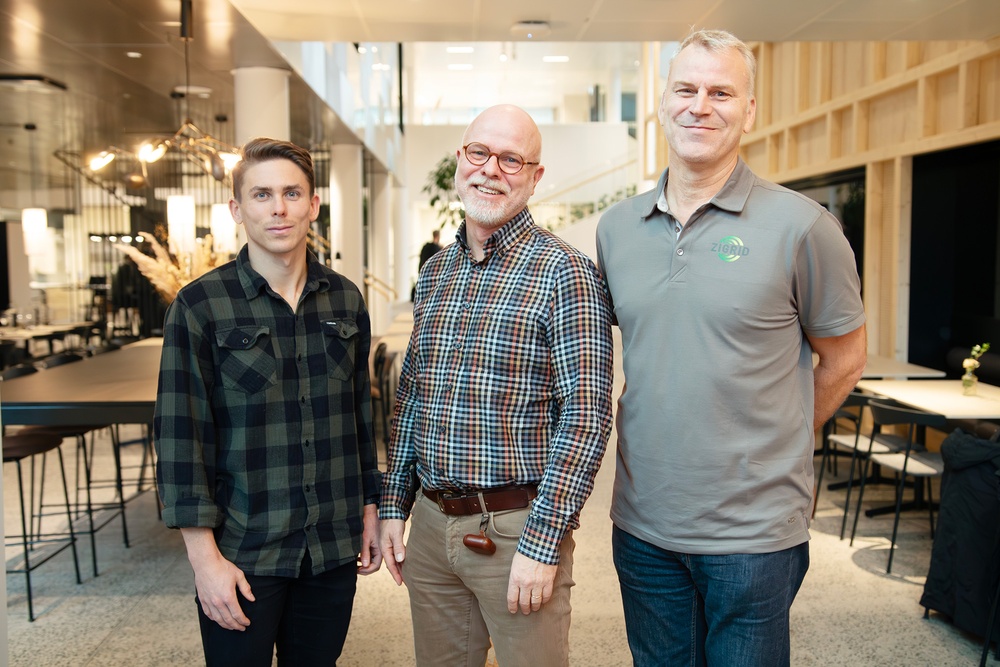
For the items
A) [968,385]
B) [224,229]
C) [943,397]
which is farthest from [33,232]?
[968,385]

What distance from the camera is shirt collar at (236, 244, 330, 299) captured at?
6.34 feet

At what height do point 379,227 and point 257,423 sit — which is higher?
point 379,227

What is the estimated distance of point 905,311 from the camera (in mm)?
7215

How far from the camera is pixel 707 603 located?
1.84m

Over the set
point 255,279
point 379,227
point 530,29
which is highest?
point 530,29

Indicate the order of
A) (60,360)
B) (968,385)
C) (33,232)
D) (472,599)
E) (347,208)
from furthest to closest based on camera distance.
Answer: (347,208), (33,232), (60,360), (968,385), (472,599)

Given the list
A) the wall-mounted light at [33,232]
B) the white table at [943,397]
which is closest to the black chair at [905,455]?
the white table at [943,397]

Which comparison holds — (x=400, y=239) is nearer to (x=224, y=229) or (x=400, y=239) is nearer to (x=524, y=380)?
(x=224, y=229)

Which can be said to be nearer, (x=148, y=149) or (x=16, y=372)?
(x=16, y=372)

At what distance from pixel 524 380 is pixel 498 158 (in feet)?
1.61

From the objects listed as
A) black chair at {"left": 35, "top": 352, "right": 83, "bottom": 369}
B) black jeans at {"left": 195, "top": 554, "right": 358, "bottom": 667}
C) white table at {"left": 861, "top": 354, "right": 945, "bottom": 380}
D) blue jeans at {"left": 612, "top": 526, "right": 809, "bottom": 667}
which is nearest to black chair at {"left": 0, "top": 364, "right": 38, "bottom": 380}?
black chair at {"left": 35, "top": 352, "right": 83, "bottom": 369}

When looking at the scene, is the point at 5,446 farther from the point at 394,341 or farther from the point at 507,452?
the point at 394,341

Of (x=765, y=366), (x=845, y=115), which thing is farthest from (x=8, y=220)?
(x=765, y=366)

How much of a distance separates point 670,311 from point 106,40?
5999 millimetres
